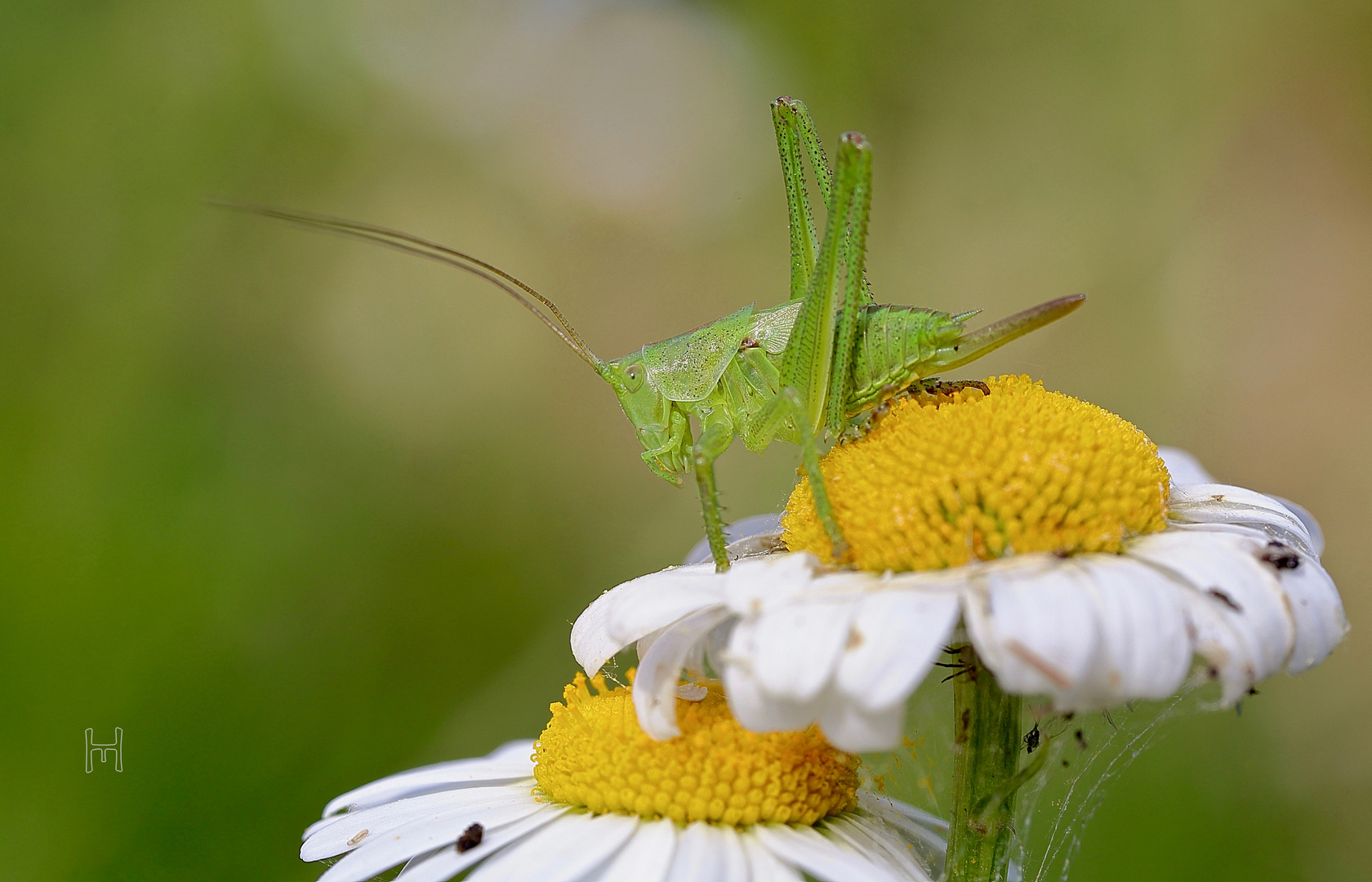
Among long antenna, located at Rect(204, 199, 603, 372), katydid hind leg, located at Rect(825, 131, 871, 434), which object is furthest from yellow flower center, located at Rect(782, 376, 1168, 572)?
long antenna, located at Rect(204, 199, 603, 372)

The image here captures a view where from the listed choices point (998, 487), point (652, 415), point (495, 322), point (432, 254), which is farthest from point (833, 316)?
point (495, 322)

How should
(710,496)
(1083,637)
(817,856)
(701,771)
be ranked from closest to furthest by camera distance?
(1083,637) < (817,856) < (701,771) < (710,496)

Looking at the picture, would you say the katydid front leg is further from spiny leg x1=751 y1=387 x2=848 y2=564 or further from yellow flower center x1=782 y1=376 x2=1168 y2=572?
yellow flower center x1=782 y1=376 x2=1168 y2=572

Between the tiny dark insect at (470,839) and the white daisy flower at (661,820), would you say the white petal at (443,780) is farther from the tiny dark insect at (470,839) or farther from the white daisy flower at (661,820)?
the tiny dark insect at (470,839)

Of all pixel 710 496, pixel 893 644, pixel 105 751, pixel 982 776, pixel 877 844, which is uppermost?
pixel 710 496

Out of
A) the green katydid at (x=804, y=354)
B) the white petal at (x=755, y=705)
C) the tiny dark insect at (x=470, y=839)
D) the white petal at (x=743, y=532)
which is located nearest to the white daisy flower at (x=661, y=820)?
the tiny dark insect at (x=470, y=839)

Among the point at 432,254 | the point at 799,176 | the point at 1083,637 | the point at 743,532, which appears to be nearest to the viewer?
the point at 1083,637

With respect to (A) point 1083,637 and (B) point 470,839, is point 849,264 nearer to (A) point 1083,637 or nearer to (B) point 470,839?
(A) point 1083,637
